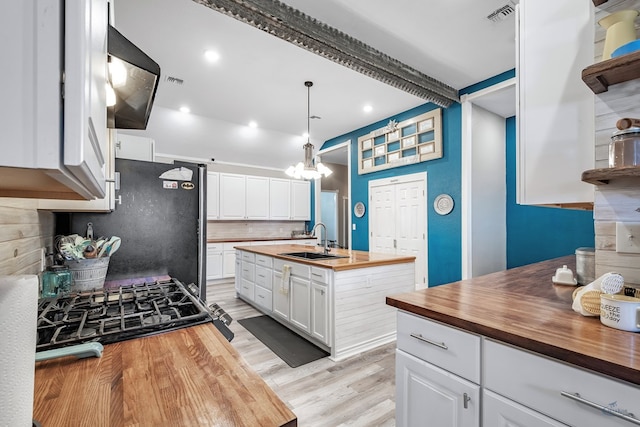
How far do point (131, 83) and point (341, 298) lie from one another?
2.14 meters

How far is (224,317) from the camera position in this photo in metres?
1.27

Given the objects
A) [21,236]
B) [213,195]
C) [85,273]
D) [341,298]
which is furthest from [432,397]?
[213,195]

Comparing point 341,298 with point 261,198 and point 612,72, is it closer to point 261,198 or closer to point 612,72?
point 612,72

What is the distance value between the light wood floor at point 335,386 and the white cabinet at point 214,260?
3.05m

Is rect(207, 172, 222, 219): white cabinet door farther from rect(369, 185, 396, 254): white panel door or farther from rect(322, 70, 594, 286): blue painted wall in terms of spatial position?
rect(322, 70, 594, 286): blue painted wall

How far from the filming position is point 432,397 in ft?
3.95

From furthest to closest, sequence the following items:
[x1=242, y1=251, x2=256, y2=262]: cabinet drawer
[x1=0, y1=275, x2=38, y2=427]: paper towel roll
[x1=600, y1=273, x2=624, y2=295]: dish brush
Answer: [x1=242, y1=251, x2=256, y2=262]: cabinet drawer, [x1=600, y1=273, x2=624, y2=295]: dish brush, [x1=0, y1=275, x2=38, y2=427]: paper towel roll

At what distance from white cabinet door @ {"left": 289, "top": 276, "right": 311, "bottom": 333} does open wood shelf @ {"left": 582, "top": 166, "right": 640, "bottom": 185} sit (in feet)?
7.38

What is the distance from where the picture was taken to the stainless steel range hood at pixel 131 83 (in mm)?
984

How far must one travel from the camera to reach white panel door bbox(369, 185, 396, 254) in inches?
209

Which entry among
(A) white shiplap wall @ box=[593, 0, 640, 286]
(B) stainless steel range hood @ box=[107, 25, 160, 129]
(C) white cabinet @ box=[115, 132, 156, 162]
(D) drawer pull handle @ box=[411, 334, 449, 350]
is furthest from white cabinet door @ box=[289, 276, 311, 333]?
Result: (A) white shiplap wall @ box=[593, 0, 640, 286]

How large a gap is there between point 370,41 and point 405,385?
10.5ft

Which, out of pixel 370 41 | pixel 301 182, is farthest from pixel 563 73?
pixel 301 182

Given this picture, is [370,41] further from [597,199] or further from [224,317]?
[224,317]
